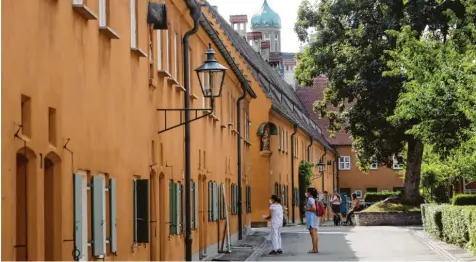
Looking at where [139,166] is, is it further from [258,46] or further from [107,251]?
[258,46]

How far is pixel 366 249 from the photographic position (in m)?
30.2

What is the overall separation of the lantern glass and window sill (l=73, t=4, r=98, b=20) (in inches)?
234

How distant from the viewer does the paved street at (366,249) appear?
26.3 meters

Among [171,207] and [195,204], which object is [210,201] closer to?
[195,204]

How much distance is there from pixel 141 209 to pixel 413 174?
36.2m

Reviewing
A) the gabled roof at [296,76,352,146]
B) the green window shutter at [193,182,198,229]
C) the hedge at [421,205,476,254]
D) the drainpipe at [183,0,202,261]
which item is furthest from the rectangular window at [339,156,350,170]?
the drainpipe at [183,0,202,261]

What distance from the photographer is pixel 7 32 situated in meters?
9.67

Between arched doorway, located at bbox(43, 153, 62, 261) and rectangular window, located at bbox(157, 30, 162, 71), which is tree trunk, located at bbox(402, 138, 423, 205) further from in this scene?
arched doorway, located at bbox(43, 153, 62, 261)

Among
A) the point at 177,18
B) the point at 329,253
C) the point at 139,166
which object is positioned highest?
the point at 177,18

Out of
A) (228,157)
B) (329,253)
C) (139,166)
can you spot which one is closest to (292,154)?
(228,157)

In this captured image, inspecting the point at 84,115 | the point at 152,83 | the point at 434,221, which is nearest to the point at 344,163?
the point at 434,221

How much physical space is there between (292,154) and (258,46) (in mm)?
14381

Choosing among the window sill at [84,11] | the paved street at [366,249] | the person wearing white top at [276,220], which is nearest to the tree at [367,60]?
the paved street at [366,249]

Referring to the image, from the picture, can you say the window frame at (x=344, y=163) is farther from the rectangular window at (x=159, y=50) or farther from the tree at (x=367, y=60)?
the rectangular window at (x=159, y=50)
